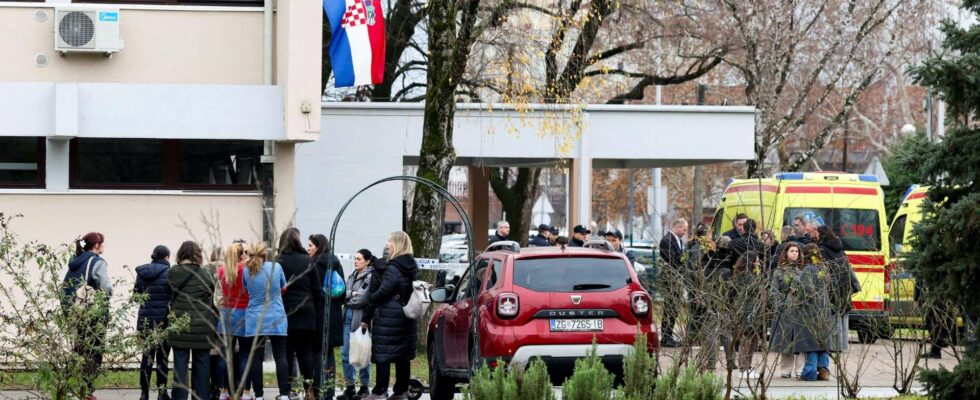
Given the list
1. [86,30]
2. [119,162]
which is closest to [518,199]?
[119,162]

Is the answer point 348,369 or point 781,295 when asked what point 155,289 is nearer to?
point 348,369

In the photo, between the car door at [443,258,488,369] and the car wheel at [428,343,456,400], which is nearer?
the car door at [443,258,488,369]

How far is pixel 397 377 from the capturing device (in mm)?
14555

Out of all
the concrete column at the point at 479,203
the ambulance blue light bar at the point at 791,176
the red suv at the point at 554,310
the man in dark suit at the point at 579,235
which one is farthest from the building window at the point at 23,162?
the concrete column at the point at 479,203

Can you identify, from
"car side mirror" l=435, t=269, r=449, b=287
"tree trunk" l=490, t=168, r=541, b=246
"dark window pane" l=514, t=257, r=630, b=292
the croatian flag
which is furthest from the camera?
"tree trunk" l=490, t=168, r=541, b=246

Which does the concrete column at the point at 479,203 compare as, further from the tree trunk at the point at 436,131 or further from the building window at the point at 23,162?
the building window at the point at 23,162

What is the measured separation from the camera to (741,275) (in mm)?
12938

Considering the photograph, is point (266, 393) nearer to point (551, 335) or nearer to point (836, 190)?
point (551, 335)

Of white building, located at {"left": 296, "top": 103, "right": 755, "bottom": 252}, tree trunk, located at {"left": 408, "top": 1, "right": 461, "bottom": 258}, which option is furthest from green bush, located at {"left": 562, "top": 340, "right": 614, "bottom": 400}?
white building, located at {"left": 296, "top": 103, "right": 755, "bottom": 252}

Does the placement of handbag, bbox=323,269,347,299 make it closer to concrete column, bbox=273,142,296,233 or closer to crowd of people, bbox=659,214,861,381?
crowd of people, bbox=659,214,861,381

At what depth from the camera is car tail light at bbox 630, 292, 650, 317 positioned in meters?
13.7

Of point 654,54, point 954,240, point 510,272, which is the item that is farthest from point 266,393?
point 654,54

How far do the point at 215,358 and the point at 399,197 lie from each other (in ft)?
31.8

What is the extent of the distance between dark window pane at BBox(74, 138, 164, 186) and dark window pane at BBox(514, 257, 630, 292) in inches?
236
